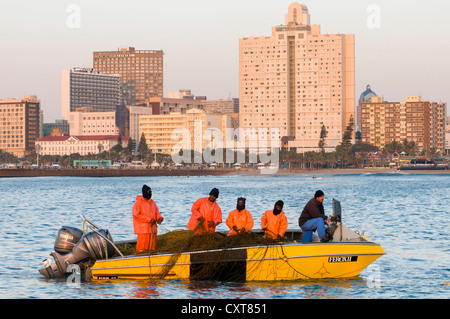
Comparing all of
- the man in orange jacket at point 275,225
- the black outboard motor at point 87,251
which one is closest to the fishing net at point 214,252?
the man in orange jacket at point 275,225

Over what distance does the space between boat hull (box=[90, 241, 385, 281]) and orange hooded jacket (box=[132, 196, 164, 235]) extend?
87cm

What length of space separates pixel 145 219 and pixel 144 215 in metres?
0.11

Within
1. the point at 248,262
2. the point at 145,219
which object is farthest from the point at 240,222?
the point at 145,219

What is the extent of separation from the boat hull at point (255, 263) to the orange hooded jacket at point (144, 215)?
0.87 meters

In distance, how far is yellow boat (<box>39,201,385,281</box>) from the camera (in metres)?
20.0

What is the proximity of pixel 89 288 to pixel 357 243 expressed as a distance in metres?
7.29

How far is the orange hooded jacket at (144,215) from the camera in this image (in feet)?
66.8

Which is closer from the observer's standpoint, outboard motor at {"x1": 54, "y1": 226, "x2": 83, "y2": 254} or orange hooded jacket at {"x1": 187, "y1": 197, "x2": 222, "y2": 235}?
orange hooded jacket at {"x1": 187, "y1": 197, "x2": 222, "y2": 235}

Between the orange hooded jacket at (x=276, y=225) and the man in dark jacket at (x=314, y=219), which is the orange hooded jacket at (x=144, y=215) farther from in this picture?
the man in dark jacket at (x=314, y=219)

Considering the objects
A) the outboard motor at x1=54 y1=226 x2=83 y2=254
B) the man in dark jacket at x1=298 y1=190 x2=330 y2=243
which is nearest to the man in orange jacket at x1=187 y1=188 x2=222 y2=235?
the man in dark jacket at x1=298 y1=190 x2=330 y2=243

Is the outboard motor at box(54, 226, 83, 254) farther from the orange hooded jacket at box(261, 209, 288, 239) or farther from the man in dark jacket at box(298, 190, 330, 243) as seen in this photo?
the man in dark jacket at box(298, 190, 330, 243)
